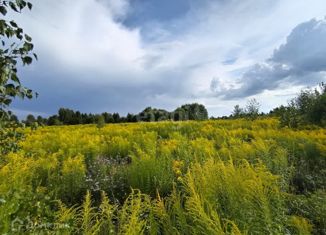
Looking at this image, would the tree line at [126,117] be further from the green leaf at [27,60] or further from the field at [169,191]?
the green leaf at [27,60]

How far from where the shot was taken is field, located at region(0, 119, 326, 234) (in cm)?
312

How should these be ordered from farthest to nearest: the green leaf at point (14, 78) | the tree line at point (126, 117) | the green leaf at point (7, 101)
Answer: the tree line at point (126, 117), the green leaf at point (7, 101), the green leaf at point (14, 78)

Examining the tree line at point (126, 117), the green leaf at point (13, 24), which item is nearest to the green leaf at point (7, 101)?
the green leaf at point (13, 24)

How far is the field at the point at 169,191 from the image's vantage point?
3.12 m

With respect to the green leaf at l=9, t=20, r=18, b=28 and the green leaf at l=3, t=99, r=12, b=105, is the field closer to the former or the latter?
the green leaf at l=3, t=99, r=12, b=105

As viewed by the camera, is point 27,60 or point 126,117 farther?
point 126,117

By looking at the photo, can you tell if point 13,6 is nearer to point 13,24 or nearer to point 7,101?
point 13,24

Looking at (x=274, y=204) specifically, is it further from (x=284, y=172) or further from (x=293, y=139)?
(x=293, y=139)

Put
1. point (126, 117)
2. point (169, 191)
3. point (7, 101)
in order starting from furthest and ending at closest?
1. point (126, 117)
2. point (169, 191)
3. point (7, 101)

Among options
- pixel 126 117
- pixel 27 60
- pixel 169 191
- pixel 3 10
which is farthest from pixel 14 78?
pixel 126 117

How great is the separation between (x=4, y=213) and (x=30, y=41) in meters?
1.44

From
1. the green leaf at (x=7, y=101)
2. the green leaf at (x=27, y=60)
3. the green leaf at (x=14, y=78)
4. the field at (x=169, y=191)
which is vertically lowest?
the field at (x=169, y=191)

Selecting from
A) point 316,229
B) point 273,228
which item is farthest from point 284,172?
point 273,228

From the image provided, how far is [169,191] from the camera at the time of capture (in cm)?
566
